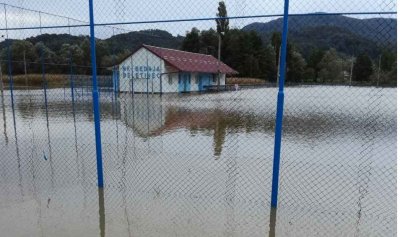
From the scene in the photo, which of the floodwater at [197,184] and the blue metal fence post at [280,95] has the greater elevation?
the blue metal fence post at [280,95]

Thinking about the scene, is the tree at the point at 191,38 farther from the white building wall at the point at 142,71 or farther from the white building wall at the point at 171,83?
the white building wall at the point at 142,71

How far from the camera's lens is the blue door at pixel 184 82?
31.4m

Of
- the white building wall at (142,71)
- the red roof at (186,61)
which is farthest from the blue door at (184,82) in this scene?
the white building wall at (142,71)

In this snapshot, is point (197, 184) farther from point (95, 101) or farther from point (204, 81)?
point (204, 81)

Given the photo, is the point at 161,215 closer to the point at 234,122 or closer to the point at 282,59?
the point at 282,59

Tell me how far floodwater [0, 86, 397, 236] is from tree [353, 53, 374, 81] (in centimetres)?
66

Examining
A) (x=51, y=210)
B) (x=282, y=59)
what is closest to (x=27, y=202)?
(x=51, y=210)

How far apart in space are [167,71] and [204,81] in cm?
527

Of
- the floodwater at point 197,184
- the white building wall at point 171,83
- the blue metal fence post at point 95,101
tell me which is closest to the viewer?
the floodwater at point 197,184

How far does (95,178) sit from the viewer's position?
568 cm

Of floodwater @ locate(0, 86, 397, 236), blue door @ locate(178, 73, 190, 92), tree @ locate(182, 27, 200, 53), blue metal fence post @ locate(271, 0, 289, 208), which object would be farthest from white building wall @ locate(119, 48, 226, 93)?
blue metal fence post @ locate(271, 0, 289, 208)

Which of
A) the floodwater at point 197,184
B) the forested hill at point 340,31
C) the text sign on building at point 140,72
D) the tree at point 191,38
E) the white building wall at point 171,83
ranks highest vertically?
the tree at point 191,38

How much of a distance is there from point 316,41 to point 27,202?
4.44m

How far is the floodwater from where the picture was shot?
4.08 m
